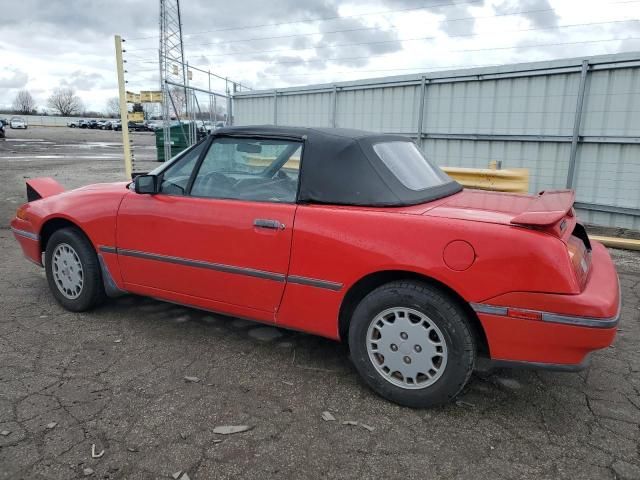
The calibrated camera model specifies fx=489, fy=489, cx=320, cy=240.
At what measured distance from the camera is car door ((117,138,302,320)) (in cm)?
301

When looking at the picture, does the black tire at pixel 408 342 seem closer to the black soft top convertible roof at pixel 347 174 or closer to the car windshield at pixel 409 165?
Result: the black soft top convertible roof at pixel 347 174

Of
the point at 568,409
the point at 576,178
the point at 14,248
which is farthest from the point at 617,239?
Answer: the point at 14,248

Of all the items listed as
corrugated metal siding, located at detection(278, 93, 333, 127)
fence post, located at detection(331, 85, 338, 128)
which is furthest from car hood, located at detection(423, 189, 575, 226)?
corrugated metal siding, located at detection(278, 93, 333, 127)

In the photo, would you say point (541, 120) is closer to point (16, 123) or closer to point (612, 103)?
point (612, 103)

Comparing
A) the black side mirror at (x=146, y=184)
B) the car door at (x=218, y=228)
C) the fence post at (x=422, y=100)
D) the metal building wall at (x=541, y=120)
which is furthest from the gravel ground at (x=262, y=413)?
the fence post at (x=422, y=100)

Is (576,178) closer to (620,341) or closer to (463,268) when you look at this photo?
(620,341)

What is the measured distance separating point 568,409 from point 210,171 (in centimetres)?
267

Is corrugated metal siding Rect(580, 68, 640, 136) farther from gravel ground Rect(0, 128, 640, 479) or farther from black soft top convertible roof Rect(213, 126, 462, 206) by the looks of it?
black soft top convertible roof Rect(213, 126, 462, 206)

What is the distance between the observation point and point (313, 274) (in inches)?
112

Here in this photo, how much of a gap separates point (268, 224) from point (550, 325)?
1.63m

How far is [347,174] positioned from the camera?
290cm

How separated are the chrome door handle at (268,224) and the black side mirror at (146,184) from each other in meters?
0.94

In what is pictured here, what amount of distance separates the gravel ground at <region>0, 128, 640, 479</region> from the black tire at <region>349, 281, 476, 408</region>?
0.35 ft

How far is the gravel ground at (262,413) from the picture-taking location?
7.29 ft
